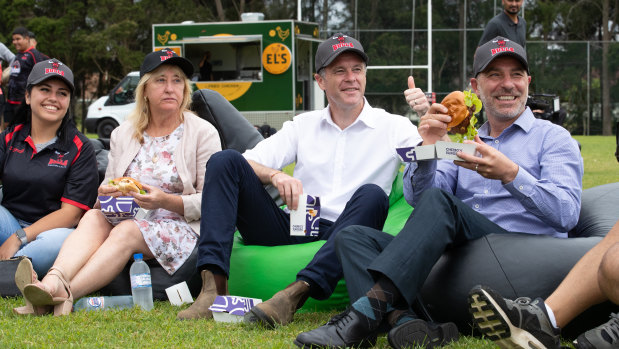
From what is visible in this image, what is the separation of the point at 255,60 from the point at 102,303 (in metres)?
13.8

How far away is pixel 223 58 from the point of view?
58.4 ft

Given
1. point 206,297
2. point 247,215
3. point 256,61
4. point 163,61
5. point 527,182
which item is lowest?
point 206,297

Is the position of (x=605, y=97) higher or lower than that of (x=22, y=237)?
higher

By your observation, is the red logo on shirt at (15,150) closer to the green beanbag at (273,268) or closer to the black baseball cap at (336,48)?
the green beanbag at (273,268)

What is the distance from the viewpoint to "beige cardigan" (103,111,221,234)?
14.2ft

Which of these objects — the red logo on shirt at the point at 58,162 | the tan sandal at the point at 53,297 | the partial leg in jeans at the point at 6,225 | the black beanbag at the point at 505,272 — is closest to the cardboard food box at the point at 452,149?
the black beanbag at the point at 505,272

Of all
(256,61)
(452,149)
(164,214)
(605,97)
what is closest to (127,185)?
(164,214)

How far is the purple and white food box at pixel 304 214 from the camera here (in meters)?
3.83

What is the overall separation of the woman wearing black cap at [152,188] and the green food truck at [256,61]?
11.8m

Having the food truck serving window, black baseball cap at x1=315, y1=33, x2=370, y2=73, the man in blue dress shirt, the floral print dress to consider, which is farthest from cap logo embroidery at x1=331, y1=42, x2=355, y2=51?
the food truck serving window

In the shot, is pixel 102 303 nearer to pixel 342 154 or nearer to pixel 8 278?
pixel 8 278

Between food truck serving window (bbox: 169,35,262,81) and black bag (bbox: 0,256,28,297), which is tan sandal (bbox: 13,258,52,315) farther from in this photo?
food truck serving window (bbox: 169,35,262,81)

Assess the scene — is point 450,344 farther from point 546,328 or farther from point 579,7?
point 579,7

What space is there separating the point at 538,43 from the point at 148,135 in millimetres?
19347
